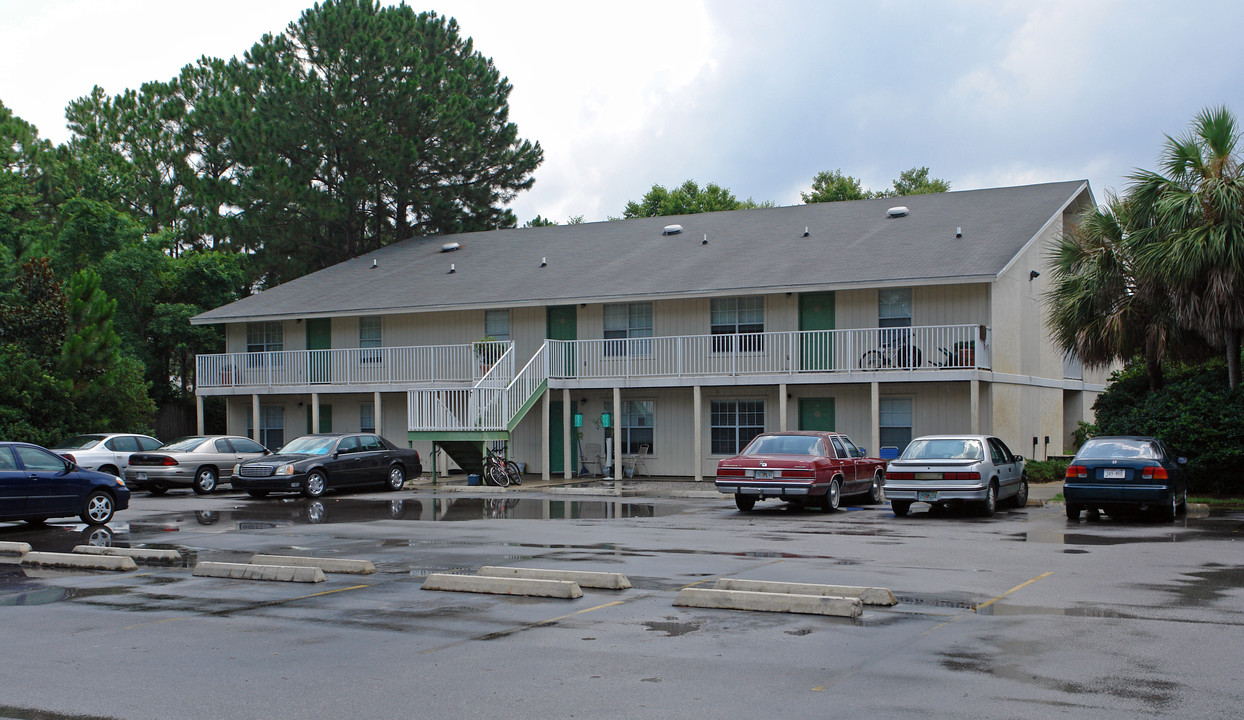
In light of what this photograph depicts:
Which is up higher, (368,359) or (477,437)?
(368,359)

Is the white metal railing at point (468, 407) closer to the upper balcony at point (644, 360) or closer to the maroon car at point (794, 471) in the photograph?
the upper balcony at point (644, 360)

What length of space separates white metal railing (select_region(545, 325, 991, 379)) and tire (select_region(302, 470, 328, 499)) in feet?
24.0

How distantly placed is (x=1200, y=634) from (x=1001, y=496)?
11541 mm

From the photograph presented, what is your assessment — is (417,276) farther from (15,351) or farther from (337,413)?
(15,351)

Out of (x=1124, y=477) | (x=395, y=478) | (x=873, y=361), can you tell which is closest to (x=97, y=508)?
(x=395, y=478)

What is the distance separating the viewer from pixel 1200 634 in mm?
8422

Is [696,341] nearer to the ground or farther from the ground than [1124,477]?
farther from the ground

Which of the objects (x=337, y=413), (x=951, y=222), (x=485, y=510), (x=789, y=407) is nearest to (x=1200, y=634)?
(x=485, y=510)

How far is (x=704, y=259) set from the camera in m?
31.1

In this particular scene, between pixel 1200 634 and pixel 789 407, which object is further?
pixel 789 407

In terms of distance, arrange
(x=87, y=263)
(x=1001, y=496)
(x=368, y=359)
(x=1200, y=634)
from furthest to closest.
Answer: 1. (x=87, y=263)
2. (x=368, y=359)
3. (x=1001, y=496)
4. (x=1200, y=634)

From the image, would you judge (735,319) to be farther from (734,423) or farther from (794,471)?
(794,471)

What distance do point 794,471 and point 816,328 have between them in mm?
9646

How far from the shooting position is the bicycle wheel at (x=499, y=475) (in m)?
27.1
